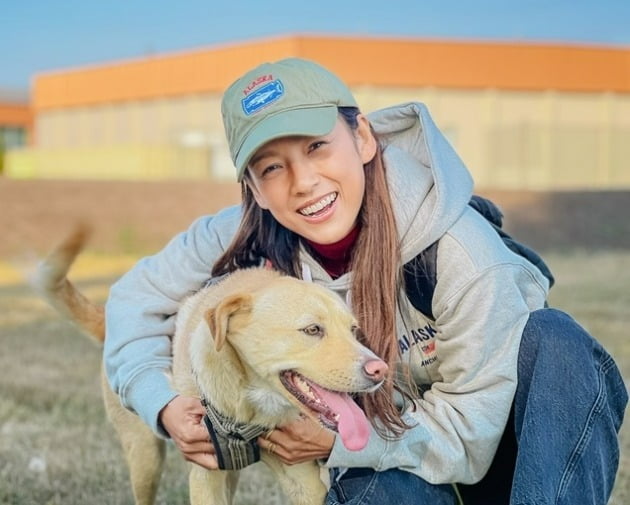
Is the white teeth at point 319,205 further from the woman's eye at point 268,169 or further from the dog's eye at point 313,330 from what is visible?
the dog's eye at point 313,330

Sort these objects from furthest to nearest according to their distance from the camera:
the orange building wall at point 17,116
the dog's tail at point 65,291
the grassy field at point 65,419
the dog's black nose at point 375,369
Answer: the orange building wall at point 17,116 < the grassy field at point 65,419 < the dog's tail at point 65,291 < the dog's black nose at point 375,369

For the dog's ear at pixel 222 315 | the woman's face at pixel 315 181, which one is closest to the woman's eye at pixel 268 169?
the woman's face at pixel 315 181

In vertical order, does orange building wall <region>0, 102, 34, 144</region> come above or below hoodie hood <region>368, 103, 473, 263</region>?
below

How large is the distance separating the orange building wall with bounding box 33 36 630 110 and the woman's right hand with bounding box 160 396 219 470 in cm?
2584

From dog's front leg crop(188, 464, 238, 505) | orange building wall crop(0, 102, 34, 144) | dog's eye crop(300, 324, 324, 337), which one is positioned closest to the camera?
dog's eye crop(300, 324, 324, 337)

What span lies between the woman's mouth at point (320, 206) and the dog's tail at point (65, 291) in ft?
3.20

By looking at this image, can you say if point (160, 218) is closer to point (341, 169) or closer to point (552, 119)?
Answer: point (341, 169)

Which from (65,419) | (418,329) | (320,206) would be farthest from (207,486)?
(65,419)

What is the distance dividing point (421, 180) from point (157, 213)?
44.7 ft

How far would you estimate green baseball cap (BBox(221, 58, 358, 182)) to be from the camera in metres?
2.70

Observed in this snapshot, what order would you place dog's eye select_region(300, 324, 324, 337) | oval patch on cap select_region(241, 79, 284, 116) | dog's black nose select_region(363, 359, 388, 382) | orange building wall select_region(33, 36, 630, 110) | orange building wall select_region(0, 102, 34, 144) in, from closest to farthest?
1. dog's black nose select_region(363, 359, 388, 382)
2. dog's eye select_region(300, 324, 324, 337)
3. oval patch on cap select_region(241, 79, 284, 116)
4. orange building wall select_region(33, 36, 630, 110)
5. orange building wall select_region(0, 102, 34, 144)

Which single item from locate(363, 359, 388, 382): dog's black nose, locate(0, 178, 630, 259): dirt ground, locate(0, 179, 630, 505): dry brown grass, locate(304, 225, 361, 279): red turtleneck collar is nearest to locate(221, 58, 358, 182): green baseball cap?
locate(304, 225, 361, 279): red turtleneck collar

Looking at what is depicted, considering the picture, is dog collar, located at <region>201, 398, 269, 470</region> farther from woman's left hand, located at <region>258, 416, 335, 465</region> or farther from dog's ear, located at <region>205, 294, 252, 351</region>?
dog's ear, located at <region>205, 294, 252, 351</region>

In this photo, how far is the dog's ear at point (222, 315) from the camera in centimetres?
258
